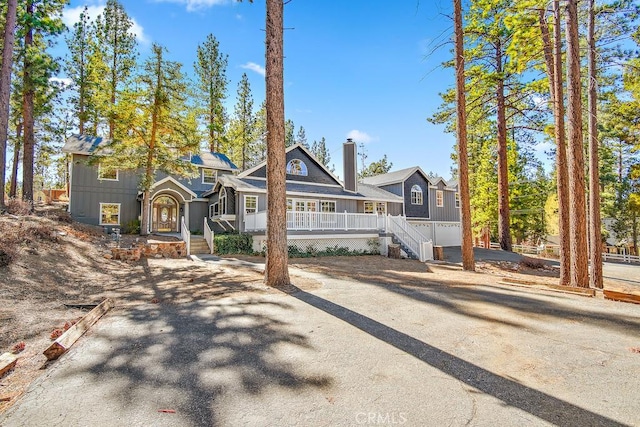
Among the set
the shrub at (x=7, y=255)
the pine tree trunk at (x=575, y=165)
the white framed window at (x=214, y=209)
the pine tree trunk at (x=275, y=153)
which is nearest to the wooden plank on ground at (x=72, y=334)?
the pine tree trunk at (x=275, y=153)

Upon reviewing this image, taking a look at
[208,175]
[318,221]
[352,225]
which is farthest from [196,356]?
[208,175]

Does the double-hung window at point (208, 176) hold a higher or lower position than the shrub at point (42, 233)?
higher

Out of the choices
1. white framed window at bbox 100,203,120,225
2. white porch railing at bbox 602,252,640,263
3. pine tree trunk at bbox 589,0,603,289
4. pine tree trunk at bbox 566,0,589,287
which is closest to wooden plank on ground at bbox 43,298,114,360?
pine tree trunk at bbox 566,0,589,287

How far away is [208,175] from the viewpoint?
924 inches

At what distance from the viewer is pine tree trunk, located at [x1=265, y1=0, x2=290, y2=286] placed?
665 centimetres

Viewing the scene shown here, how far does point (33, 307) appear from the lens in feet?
16.6

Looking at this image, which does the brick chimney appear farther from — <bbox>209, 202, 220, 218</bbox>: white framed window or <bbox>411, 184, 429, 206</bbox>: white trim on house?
<bbox>209, 202, 220, 218</bbox>: white framed window

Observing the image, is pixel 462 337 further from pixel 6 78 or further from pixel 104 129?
pixel 104 129

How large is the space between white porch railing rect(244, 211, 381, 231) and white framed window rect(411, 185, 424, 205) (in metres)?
7.76

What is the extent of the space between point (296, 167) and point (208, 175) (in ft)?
29.8

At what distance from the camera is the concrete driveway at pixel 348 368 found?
91.5 inches

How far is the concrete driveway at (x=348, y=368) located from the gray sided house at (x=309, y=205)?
30.3ft

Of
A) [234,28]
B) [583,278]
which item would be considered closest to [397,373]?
[583,278]

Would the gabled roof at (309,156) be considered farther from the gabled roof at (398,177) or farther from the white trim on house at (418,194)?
the white trim on house at (418,194)
